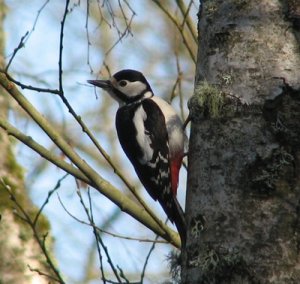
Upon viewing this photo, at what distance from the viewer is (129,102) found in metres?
4.55

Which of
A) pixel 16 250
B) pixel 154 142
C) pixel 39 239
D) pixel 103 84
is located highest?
pixel 103 84

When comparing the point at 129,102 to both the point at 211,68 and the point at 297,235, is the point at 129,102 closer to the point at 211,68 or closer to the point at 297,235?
the point at 211,68

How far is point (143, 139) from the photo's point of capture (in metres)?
4.18

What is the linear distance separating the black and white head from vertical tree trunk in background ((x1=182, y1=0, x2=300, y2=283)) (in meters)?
1.72

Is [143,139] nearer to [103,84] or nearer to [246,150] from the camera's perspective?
[103,84]

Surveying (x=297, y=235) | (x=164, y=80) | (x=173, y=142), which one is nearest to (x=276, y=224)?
(x=297, y=235)

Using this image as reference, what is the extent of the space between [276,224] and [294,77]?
20.5 inches

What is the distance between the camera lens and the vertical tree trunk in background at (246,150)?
2.28 meters

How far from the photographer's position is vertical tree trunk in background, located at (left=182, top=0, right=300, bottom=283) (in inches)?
89.8

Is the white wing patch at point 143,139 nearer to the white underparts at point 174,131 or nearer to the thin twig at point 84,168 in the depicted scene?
the white underparts at point 174,131

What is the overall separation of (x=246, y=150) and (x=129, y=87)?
2159 millimetres

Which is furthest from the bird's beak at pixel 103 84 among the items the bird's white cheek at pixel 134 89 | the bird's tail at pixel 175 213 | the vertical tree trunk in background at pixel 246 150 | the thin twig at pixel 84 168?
the vertical tree trunk in background at pixel 246 150

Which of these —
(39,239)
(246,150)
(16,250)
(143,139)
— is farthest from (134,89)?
(246,150)

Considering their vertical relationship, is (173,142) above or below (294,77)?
above
